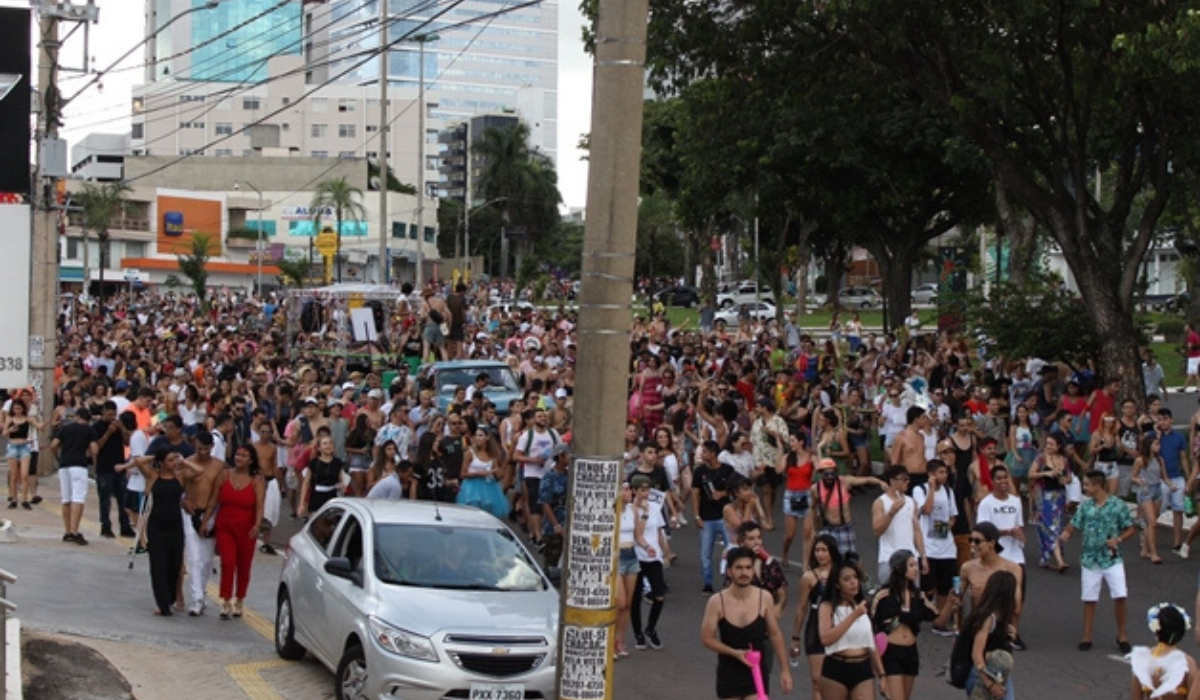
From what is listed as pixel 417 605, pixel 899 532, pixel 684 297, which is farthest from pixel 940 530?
pixel 684 297

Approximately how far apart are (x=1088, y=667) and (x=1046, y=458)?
3.42 meters

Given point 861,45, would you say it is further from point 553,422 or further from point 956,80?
point 553,422

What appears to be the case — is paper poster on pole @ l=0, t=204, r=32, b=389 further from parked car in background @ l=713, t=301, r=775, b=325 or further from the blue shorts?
parked car in background @ l=713, t=301, r=775, b=325

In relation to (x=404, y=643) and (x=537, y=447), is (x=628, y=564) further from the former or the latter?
(x=537, y=447)

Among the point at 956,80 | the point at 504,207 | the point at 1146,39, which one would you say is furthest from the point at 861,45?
the point at 504,207

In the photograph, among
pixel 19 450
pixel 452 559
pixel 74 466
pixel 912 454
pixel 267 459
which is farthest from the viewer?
pixel 19 450

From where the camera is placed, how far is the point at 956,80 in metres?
20.8

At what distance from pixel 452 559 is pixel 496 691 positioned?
1568 mm

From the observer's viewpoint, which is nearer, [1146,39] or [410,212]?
[1146,39]

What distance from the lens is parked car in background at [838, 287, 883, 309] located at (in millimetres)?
75656

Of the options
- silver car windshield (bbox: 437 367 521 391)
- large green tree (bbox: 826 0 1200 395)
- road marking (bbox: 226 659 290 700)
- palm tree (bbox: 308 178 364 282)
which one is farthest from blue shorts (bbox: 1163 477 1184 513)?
palm tree (bbox: 308 178 364 282)

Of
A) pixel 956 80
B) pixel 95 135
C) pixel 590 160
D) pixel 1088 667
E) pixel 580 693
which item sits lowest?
pixel 1088 667

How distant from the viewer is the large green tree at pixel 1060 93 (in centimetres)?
1891

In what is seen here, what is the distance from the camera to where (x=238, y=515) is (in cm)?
1348
